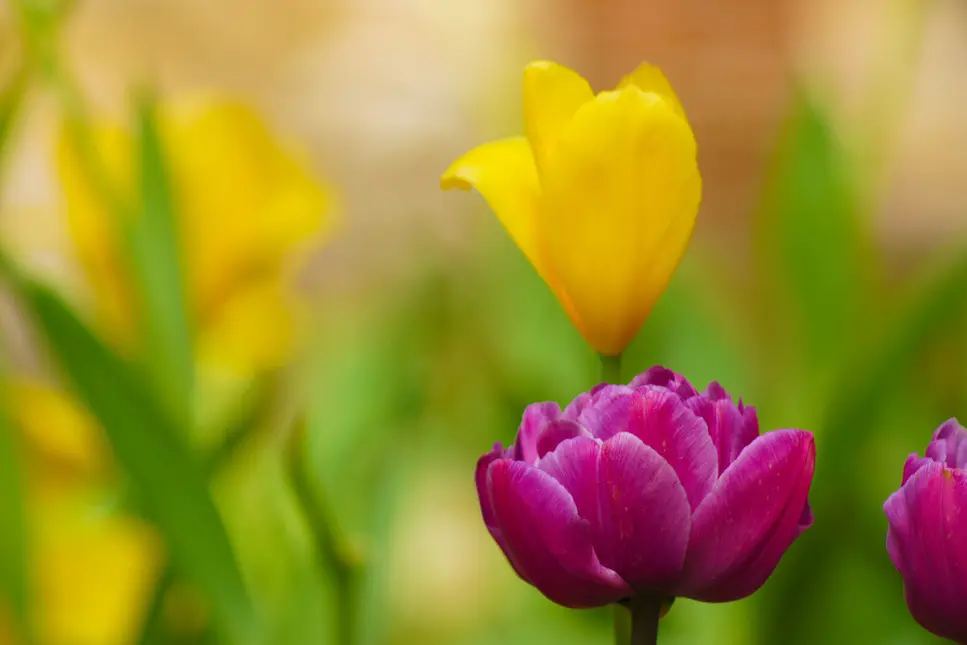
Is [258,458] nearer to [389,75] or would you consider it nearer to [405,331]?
[405,331]

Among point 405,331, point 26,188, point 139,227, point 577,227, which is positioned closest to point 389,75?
point 26,188

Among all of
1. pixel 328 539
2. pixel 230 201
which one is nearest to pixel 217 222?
pixel 230 201

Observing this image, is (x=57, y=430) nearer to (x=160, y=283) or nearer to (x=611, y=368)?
(x=160, y=283)

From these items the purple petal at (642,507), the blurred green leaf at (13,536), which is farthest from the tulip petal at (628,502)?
the blurred green leaf at (13,536)

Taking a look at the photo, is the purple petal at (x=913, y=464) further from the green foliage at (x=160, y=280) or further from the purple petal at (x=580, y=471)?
the green foliage at (x=160, y=280)

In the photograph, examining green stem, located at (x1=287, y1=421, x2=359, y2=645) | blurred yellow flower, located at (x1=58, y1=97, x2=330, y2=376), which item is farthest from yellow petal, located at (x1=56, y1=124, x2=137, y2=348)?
green stem, located at (x1=287, y1=421, x2=359, y2=645)

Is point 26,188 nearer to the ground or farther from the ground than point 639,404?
nearer to the ground
